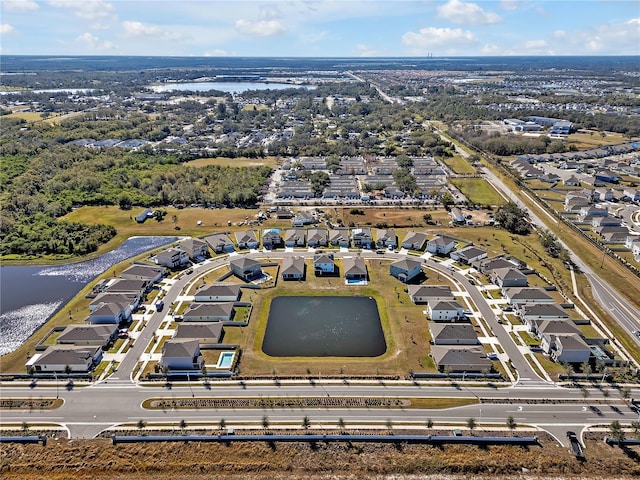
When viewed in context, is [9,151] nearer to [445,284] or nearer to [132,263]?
[132,263]

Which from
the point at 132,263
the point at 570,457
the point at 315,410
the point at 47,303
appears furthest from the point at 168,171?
the point at 570,457

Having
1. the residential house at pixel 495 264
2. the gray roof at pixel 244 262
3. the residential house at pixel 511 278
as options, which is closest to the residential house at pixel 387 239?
the residential house at pixel 495 264

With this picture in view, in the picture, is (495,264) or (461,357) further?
(495,264)

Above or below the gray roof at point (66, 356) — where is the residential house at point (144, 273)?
above

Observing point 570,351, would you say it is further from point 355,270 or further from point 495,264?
point 355,270

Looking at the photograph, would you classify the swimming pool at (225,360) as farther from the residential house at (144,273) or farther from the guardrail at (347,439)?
the residential house at (144,273)

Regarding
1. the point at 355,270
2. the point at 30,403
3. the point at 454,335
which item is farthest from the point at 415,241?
the point at 30,403

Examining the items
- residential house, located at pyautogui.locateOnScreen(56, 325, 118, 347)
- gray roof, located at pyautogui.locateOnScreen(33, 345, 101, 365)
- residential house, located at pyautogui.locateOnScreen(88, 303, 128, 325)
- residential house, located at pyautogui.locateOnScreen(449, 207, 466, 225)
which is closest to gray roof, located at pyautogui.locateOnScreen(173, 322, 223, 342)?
residential house, located at pyautogui.locateOnScreen(56, 325, 118, 347)
